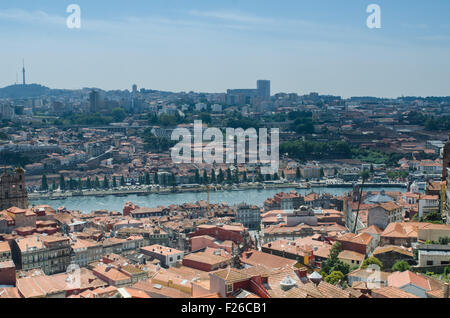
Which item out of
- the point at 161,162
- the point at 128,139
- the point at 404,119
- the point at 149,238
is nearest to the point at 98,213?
the point at 149,238

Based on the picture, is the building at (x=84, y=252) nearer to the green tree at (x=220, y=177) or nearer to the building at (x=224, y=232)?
the building at (x=224, y=232)

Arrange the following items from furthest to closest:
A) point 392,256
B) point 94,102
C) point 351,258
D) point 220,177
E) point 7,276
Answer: point 94,102 < point 220,177 < point 351,258 < point 392,256 < point 7,276

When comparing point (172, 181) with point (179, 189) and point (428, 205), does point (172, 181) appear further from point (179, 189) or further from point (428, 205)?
point (428, 205)

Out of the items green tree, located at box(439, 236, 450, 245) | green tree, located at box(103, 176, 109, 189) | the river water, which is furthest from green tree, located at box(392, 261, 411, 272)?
green tree, located at box(103, 176, 109, 189)

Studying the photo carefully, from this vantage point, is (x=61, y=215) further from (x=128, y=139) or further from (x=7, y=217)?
(x=128, y=139)

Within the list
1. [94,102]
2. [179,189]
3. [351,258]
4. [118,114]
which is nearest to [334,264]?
[351,258]

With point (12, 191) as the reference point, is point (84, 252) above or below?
below

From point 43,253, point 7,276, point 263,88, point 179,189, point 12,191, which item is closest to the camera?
point 7,276

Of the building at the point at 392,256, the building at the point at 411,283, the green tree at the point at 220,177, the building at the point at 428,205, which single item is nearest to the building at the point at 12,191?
the building at the point at 392,256
